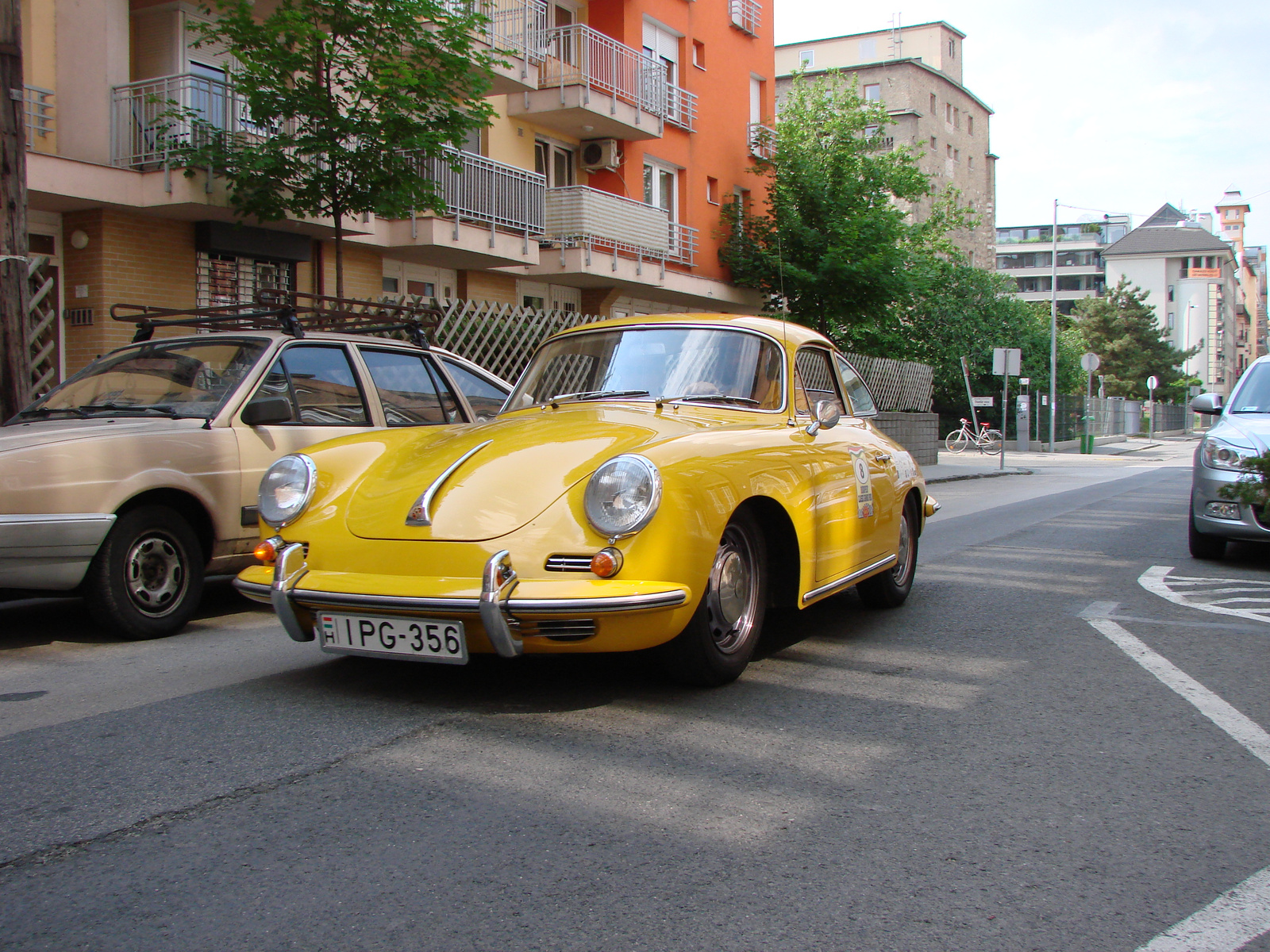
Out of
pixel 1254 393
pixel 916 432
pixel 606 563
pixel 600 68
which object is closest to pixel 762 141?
pixel 600 68

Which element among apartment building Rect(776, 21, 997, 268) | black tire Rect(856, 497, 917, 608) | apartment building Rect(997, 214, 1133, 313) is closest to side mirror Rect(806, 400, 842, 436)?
black tire Rect(856, 497, 917, 608)

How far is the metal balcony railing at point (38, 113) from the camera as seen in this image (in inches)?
553

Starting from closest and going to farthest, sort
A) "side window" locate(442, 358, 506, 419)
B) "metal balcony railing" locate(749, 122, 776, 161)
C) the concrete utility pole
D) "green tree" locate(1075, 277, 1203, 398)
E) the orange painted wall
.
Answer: "side window" locate(442, 358, 506, 419)
the concrete utility pole
the orange painted wall
"metal balcony railing" locate(749, 122, 776, 161)
"green tree" locate(1075, 277, 1203, 398)

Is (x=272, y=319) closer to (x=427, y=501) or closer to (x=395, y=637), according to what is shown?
(x=427, y=501)

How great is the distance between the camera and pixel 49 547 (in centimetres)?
536

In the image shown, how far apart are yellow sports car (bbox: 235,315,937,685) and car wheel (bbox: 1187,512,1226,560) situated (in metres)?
4.62

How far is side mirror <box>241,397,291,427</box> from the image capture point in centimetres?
614

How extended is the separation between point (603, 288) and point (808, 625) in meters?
19.1

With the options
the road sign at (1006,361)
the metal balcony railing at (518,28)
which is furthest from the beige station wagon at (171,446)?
A: the road sign at (1006,361)

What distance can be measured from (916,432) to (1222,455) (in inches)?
671

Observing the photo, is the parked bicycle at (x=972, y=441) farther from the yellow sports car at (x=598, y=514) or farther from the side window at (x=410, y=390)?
the yellow sports car at (x=598, y=514)

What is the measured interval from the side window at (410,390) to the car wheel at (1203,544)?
5.91 m

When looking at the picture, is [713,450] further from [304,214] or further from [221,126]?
[221,126]

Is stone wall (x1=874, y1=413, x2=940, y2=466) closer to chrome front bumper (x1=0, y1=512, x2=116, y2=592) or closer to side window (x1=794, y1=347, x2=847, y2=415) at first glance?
side window (x1=794, y1=347, x2=847, y2=415)
